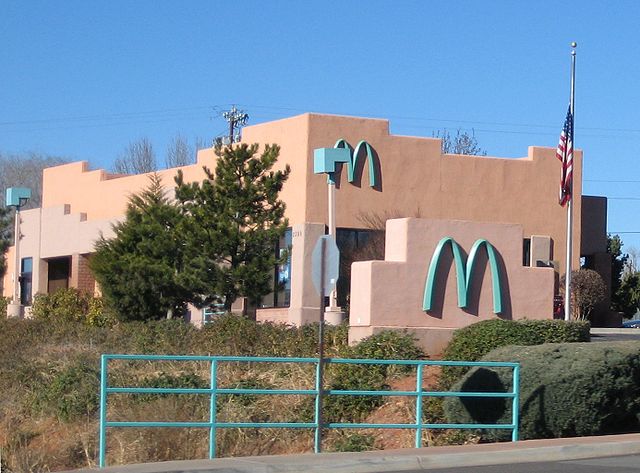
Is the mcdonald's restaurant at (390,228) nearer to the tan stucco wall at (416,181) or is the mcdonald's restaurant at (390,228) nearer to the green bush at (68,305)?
the tan stucco wall at (416,181)

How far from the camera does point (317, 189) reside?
3519 centimetres

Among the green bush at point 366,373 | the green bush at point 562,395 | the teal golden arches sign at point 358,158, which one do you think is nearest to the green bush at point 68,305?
the teal golden arches sign at point 358,158

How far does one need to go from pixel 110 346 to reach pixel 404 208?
523 inches

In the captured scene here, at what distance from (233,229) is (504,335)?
11.1 metres

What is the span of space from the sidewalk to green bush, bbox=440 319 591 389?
459cm

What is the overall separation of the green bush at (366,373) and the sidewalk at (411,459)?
4.08m

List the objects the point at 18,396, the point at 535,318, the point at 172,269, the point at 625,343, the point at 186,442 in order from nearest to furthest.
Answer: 1. the point at 186,442
2. the point at 625,343
3. the point at 18,396
4. the point at 535,318
5. the point at 172,269

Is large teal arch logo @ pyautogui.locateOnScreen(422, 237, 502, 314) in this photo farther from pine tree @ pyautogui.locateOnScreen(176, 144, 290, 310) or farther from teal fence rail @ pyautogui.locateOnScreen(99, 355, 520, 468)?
pine tree @ pyautogui.locateOnScreen(176, 144, 290, 310)

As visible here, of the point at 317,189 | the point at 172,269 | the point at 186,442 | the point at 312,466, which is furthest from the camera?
the point at 317,189

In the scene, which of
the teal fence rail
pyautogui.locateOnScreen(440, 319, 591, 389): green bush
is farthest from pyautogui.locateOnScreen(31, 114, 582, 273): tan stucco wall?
the teal fence rail

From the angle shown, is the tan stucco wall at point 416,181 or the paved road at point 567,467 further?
the tan stucco wall at point 416,181

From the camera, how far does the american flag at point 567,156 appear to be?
101 ft

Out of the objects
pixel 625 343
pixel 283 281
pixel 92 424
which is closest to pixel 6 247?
pixel 283 281

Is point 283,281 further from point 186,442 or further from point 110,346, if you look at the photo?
point 186,442
